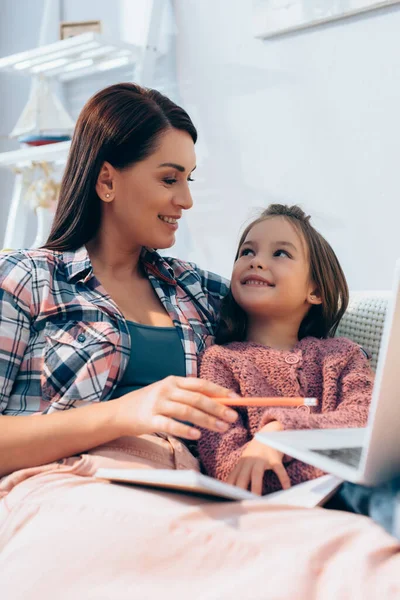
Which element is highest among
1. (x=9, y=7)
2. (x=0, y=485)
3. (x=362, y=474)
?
(x=9, y=7)

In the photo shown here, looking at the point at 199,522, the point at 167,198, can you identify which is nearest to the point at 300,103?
the point at 167,198

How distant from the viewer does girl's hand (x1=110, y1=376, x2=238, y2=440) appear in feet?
3.13

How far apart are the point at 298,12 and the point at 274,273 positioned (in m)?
0.93

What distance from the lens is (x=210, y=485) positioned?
2.67 ft

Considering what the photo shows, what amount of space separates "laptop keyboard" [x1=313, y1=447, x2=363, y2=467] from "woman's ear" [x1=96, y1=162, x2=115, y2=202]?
0.72 metres

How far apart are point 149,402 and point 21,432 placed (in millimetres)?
197

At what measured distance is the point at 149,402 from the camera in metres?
1.02

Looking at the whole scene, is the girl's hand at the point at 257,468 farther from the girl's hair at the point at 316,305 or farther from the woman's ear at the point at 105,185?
the woman's ear at the point at 105,185

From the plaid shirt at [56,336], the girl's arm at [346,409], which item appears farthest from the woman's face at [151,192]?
the girl's arm at [346,409]

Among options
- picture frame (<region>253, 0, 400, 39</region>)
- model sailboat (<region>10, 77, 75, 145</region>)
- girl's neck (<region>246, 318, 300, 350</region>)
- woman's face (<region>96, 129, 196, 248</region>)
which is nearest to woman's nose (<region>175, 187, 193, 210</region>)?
woman's face (<region>96, 129, 196, 248</region>)

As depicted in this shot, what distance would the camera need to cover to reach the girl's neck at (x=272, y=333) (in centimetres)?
142

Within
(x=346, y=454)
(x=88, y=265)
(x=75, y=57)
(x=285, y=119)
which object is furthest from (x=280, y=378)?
(x=75, y=57)

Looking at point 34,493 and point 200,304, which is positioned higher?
point 200,304

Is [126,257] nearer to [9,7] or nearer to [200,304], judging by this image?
[200,304]
